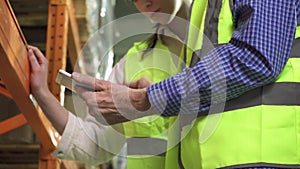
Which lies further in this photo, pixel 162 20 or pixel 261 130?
pixel 162 20

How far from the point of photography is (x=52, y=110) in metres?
2.24

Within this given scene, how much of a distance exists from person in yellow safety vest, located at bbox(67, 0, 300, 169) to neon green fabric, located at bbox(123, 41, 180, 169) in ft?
2.57

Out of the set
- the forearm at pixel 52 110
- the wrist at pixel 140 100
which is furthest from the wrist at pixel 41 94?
the wrist at pixel 140 100

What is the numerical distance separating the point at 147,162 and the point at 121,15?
4.04 meters

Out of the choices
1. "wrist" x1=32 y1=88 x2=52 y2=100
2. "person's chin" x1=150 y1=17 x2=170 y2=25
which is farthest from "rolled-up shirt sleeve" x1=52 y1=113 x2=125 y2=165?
"person's chin" x1=150 y1=17 x2=170 y2=25

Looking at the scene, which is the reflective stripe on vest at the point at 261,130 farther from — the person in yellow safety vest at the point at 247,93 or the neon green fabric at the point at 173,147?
the neon green fabric at the point at 173,147

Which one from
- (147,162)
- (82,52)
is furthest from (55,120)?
(82,52)

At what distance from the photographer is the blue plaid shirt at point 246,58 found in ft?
4.68

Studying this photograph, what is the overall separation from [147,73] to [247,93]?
1011mm

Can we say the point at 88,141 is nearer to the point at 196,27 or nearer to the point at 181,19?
the point at 181,19

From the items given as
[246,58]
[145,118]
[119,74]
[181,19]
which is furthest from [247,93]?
[119,74]

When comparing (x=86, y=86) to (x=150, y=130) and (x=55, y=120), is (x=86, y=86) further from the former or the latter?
(x=150, y=130)

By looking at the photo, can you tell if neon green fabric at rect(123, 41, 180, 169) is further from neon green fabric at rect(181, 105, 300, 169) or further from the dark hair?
neon green fabric at rect(181, 105, 300, 169)

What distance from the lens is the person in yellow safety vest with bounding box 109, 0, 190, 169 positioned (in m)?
2.30
